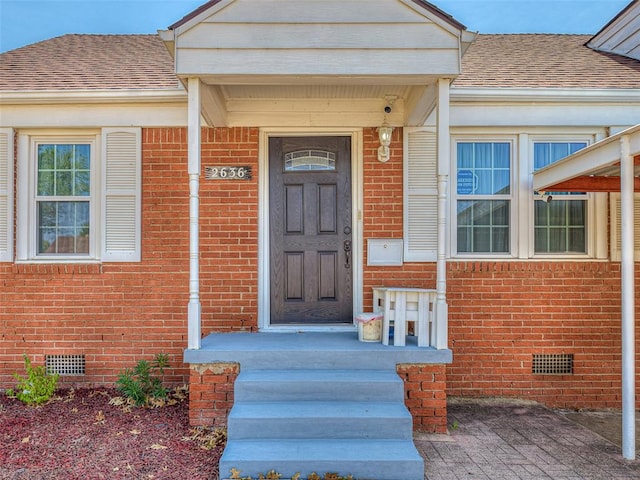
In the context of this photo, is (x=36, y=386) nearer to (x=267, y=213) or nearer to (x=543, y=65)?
(x=267, y=213)

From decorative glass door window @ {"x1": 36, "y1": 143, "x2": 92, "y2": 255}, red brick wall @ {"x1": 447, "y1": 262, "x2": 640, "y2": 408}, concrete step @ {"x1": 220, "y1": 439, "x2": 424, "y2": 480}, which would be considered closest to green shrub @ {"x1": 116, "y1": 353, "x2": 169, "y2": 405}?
decorative glass door window @ {"x1": 36, "y1": 143, "x2": 92, "y2": 255}

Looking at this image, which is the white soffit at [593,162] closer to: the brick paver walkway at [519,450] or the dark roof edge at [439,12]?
the dark roof edge at [439,12]

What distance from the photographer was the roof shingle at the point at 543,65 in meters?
4.80

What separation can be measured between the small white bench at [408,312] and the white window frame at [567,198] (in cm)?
173

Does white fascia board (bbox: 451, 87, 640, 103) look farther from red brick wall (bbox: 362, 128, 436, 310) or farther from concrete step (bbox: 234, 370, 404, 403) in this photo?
concrete step (bbox: 234, 370, 404, 403)

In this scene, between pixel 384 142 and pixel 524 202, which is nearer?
pixel 384 142

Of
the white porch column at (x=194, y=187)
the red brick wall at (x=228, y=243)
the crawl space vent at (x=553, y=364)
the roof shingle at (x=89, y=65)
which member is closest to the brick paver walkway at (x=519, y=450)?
the crawl space vent at (x=553, y=364)

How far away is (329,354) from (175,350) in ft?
6.49

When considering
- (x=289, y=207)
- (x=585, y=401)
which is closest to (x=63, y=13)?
(x=289, y=207)

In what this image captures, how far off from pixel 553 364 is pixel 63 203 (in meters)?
5.88

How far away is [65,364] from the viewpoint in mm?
4777

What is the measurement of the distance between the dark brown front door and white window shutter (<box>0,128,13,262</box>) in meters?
2.91

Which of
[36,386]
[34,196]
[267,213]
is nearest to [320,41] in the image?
[267,213]

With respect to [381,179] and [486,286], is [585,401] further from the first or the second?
[381,179]
